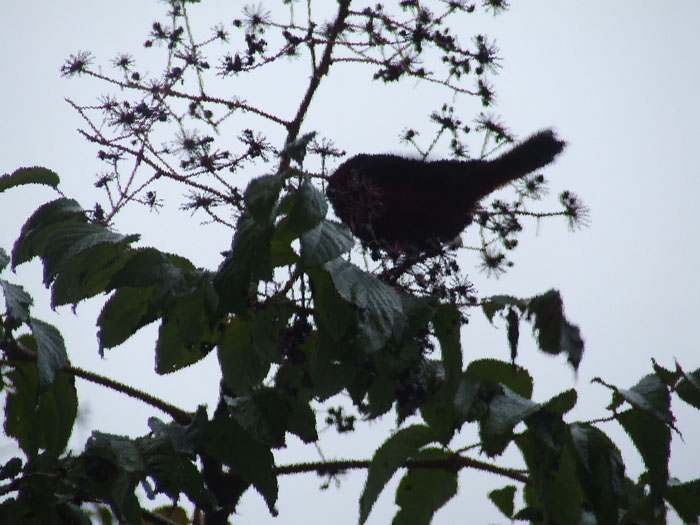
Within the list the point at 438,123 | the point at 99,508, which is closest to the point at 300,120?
the point at 438,123

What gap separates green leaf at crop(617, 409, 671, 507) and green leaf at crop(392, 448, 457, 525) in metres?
0.31

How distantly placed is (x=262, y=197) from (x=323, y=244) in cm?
9

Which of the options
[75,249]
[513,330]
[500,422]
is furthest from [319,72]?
[500,422]

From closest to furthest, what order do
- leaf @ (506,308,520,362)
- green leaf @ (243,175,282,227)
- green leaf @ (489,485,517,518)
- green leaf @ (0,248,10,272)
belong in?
1. green leaf @ (243,175,282,227)
2. leaf @ (506,308,520,362)
3. green leaf @ (0,248,10,272)
4. green leaf @ (489,485,517,518)

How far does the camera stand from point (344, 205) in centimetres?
148

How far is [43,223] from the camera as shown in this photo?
1254 mm

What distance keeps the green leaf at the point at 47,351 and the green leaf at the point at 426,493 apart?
58cm

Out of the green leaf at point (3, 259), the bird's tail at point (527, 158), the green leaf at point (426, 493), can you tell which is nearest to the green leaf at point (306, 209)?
the green leaf at point (426, 493)

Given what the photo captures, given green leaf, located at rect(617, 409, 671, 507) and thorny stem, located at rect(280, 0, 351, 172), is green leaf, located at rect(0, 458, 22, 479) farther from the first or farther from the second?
green leaf, located at rect(617, 409, 671, 507)

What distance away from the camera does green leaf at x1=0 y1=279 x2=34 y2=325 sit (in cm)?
108

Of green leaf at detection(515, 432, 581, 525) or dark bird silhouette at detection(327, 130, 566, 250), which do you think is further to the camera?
dark bird silhouette at detection(327, 130, 566, 250)

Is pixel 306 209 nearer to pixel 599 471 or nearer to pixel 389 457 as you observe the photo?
pixel 389 457

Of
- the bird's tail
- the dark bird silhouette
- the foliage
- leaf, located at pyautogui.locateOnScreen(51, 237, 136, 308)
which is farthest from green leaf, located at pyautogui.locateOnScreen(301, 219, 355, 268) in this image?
the bird's tail

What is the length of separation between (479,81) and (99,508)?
144 cm
